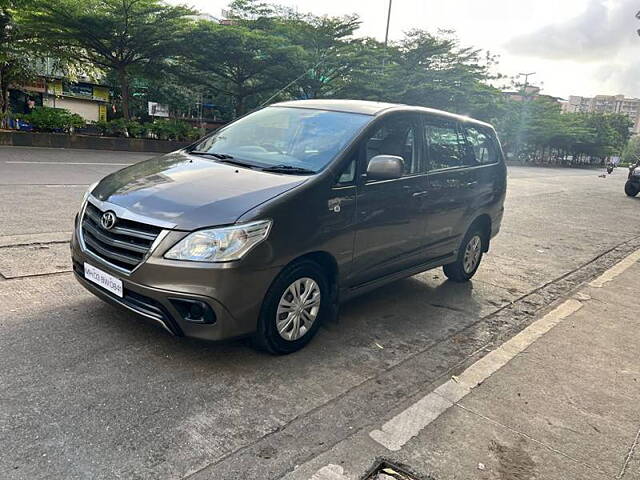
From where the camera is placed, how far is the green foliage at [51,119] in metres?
16.7

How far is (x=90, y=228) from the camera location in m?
3.55

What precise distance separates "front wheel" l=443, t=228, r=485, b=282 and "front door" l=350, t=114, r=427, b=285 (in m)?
1.00

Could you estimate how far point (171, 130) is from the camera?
66.5 ft

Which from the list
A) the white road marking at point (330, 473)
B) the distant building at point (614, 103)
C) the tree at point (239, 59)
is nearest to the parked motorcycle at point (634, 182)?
the tree at point (239, 59)

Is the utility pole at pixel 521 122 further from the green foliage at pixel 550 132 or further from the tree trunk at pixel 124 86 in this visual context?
the tree trunk at pixel 124 86

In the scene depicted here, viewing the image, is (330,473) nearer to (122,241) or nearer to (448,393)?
(448,393)

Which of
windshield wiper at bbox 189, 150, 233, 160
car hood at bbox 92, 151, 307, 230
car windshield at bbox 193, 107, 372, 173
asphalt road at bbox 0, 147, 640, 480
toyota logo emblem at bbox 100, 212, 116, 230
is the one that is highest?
car windshield at bbox 193, 107, 372, 173

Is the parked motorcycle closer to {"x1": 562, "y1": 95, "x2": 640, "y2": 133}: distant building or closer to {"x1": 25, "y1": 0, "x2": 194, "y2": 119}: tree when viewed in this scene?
{"x1": 25, "y1": 0, "x2": 194, "y2": 119}: tree

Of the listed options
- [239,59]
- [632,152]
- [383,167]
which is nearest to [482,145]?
[383,167]

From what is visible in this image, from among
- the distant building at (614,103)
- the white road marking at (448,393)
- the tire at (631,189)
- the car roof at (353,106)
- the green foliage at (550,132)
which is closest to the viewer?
the white road marking at (448,393)

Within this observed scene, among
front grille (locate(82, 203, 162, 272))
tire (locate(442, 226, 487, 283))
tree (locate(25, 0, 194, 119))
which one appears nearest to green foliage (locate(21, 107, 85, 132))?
tree (locate(25, 0, 194, 119))

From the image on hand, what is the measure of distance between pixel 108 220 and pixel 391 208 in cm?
209

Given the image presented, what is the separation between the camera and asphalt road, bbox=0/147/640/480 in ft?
Answer: 8.26

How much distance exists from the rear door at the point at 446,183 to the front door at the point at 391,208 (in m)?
0.16
